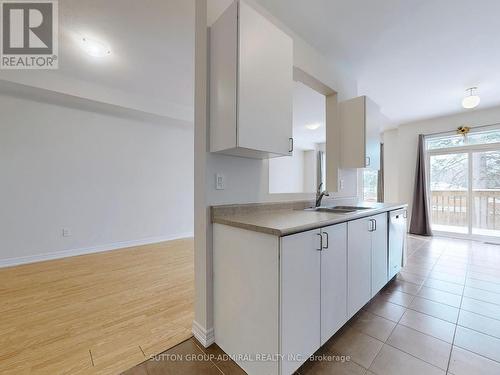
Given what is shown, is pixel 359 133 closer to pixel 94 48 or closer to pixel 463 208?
pixel 94 48

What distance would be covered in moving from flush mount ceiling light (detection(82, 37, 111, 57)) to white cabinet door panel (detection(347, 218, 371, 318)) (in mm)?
3239

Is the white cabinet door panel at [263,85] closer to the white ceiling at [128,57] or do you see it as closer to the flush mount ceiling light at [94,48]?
the white ceiling at [128,57]

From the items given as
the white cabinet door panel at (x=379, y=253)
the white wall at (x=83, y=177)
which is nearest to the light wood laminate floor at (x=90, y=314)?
the white wall at (x=83, y=177)

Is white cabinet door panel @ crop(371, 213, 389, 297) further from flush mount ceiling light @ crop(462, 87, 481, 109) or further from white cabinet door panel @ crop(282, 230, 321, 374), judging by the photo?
flush mount ceiling light @ crop(462, 87, 481, 109)

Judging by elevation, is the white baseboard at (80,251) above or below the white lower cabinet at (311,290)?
below

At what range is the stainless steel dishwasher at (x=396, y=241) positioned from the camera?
7.76ft

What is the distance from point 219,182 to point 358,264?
4.24 ft

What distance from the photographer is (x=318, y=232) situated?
1337 millimetres

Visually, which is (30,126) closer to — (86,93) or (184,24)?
(86,93)

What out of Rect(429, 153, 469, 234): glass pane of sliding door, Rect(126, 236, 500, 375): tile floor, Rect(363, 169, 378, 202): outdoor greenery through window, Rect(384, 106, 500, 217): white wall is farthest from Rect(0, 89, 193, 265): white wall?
Rect(429, 153, 469, 234): glass pane of sliding door

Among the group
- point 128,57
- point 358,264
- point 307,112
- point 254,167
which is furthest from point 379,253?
point 128,57

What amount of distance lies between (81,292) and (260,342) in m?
2.19

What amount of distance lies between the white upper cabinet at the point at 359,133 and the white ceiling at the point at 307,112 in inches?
45.2

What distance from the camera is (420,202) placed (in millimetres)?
5039
